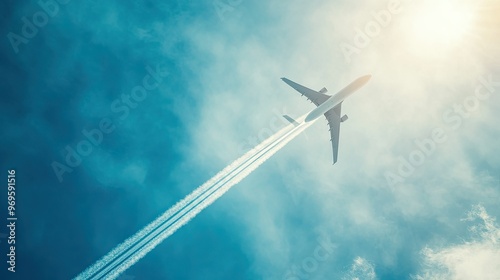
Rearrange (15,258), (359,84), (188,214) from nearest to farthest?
1. (188,214)
2. (359,84)
3. (15,258)

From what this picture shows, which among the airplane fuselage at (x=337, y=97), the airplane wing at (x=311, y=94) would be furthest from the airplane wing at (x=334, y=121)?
the airplane fuselage at (x=337, y=97)

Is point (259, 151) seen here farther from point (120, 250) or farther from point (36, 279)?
point (36, 279)

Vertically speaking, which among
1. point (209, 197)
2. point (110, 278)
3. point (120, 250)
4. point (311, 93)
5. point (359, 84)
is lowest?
point (110, 278)

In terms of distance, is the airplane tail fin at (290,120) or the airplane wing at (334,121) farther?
the airplane wing at (334,121)

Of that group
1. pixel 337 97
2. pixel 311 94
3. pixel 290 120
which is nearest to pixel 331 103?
pixel 337 97

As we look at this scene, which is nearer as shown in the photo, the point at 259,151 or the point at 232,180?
the point at 232,180

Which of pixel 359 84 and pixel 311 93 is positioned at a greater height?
pixel 311 93

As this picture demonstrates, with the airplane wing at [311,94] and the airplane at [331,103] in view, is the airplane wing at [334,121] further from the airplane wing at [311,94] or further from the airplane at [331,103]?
the airplane wing at [311,94]

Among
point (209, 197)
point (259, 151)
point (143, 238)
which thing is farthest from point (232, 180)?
point (143, 238)
